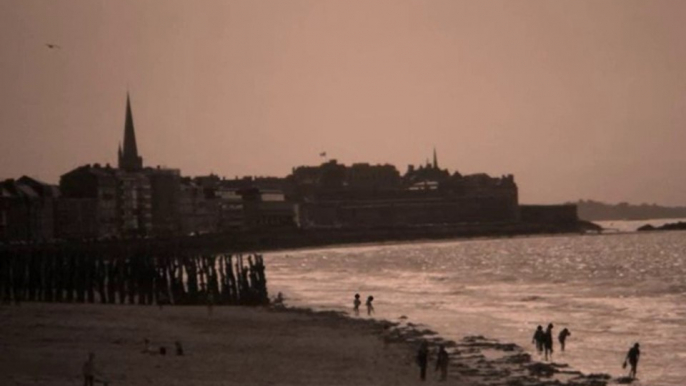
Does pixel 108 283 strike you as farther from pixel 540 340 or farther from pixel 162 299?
pixel 540 340

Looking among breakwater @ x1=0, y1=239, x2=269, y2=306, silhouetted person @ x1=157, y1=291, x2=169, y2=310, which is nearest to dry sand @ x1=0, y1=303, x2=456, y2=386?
silhouetted person @ x1=157, y1=291, x2=169, y2=310

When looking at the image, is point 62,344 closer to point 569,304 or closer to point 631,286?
point 569,304

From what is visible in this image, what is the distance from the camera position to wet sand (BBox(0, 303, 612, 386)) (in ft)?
107

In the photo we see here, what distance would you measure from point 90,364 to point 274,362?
9.15m

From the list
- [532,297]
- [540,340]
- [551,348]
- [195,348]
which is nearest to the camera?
[195,348]

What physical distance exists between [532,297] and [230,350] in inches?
1433

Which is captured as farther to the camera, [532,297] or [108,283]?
[532,297]

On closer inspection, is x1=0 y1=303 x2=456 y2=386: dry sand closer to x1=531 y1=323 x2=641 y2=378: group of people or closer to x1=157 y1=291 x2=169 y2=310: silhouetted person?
x1=157 y1=291 x2=169 y2=310: silhouetted person

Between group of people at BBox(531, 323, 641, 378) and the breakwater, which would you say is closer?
group of people at BBox(531, 323, 641, 378)

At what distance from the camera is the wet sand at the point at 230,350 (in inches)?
1284

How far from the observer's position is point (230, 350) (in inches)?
1547

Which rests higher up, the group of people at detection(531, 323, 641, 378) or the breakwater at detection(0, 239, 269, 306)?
the breakwater at detection(0, 239, 269, 306)

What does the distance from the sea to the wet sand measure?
2.59m

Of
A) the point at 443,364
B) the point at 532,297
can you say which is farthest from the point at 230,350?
the point at 532,297
